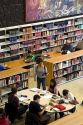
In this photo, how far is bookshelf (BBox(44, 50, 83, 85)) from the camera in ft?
40.0

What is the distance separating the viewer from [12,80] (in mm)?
10609

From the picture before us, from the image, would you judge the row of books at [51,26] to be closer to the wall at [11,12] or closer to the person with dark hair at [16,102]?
the wall at [11,12]

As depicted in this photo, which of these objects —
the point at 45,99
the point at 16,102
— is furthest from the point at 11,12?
the point at 16,102

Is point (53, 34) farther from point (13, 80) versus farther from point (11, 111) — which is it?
point (11, 111)

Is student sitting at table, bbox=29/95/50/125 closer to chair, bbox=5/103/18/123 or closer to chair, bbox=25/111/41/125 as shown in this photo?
chair, bbox=25/111/41/125

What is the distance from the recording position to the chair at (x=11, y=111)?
A: 9.05m

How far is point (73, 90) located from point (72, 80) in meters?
1.07

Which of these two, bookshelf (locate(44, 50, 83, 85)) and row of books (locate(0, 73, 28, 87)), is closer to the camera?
row of books (locate(0, 73, 28, 87))

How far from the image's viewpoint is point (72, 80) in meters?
13.1

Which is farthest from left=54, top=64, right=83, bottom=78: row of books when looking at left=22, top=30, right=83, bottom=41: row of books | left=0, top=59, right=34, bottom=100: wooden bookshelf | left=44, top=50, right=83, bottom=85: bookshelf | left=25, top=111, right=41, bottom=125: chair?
left=25, top=111, right=41, bottom=125: chair

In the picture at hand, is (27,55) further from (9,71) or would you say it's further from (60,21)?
(60,21)

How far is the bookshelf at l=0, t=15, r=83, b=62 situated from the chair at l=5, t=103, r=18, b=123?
4.13 metres

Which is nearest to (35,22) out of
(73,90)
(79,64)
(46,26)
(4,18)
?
(46,26)

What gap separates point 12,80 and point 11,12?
3613 millimetres
